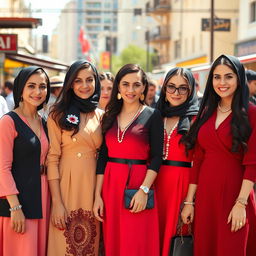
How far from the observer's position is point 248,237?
186 inches

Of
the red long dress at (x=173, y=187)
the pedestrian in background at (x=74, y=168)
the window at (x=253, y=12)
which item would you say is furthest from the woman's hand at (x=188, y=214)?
the window at (x=253, y=12)

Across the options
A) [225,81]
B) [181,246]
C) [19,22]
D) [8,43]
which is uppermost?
[19,22]

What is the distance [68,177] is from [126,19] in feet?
348

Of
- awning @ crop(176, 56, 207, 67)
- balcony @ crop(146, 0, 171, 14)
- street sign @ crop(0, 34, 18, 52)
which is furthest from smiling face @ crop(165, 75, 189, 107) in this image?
balcony @ crop(146, 0, 171, 14)

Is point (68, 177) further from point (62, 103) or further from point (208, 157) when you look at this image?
point (208, 157)

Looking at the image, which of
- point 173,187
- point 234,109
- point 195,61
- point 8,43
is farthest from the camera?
point 195,61

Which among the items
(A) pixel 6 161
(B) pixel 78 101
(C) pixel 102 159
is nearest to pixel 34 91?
(B) pixel 78 101

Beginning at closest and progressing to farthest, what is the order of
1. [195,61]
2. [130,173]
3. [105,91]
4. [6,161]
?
1. [6,161]
2. [130,173]
3. [105,91]
4. [195,61]

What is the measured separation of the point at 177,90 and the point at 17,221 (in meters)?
1.88

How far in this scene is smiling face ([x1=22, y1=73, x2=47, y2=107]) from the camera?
16.9 ft

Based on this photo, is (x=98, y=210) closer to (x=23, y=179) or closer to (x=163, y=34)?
(x=23, y=179)

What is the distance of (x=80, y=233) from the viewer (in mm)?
5207

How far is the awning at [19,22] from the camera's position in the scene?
10.4m

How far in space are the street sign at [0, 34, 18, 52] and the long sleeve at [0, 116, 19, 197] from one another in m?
6.84
